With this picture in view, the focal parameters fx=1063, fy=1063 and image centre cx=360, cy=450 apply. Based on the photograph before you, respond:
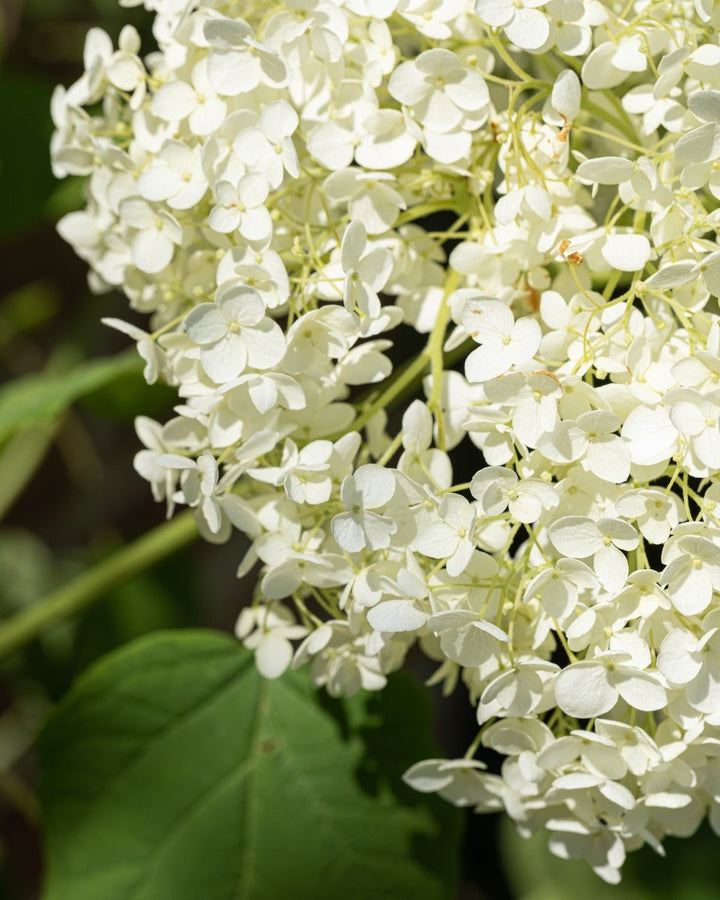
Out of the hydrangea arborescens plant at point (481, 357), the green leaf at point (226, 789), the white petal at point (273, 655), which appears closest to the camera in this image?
the hydrangea arborescens plant at point (481, 357)

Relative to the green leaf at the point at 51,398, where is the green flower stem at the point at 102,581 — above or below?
below

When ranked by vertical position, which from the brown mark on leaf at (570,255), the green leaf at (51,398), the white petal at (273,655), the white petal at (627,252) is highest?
the brown mark on leaf at (570,255)

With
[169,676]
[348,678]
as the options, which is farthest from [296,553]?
[169,676]

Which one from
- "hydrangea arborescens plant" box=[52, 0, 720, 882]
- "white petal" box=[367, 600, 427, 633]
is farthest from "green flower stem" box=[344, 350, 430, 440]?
"white petal" box=[367, 600, 427, 633]

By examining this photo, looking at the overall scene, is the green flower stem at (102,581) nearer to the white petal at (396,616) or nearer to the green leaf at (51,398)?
the green leaf at (51,398)

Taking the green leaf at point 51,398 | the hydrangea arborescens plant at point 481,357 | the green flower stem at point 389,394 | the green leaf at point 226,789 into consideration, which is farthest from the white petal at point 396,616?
the green leaf at point 51,398

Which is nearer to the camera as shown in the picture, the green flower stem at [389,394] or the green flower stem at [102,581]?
the green flower stem at [389,394]

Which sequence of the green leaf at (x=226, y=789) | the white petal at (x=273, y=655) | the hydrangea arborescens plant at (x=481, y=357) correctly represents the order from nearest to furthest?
1. the hydrangea arborescens plant at (x=481, y=357)
2. the white petal at (x=273, y=655)
3. the green leaf at (x=226, y=789)
